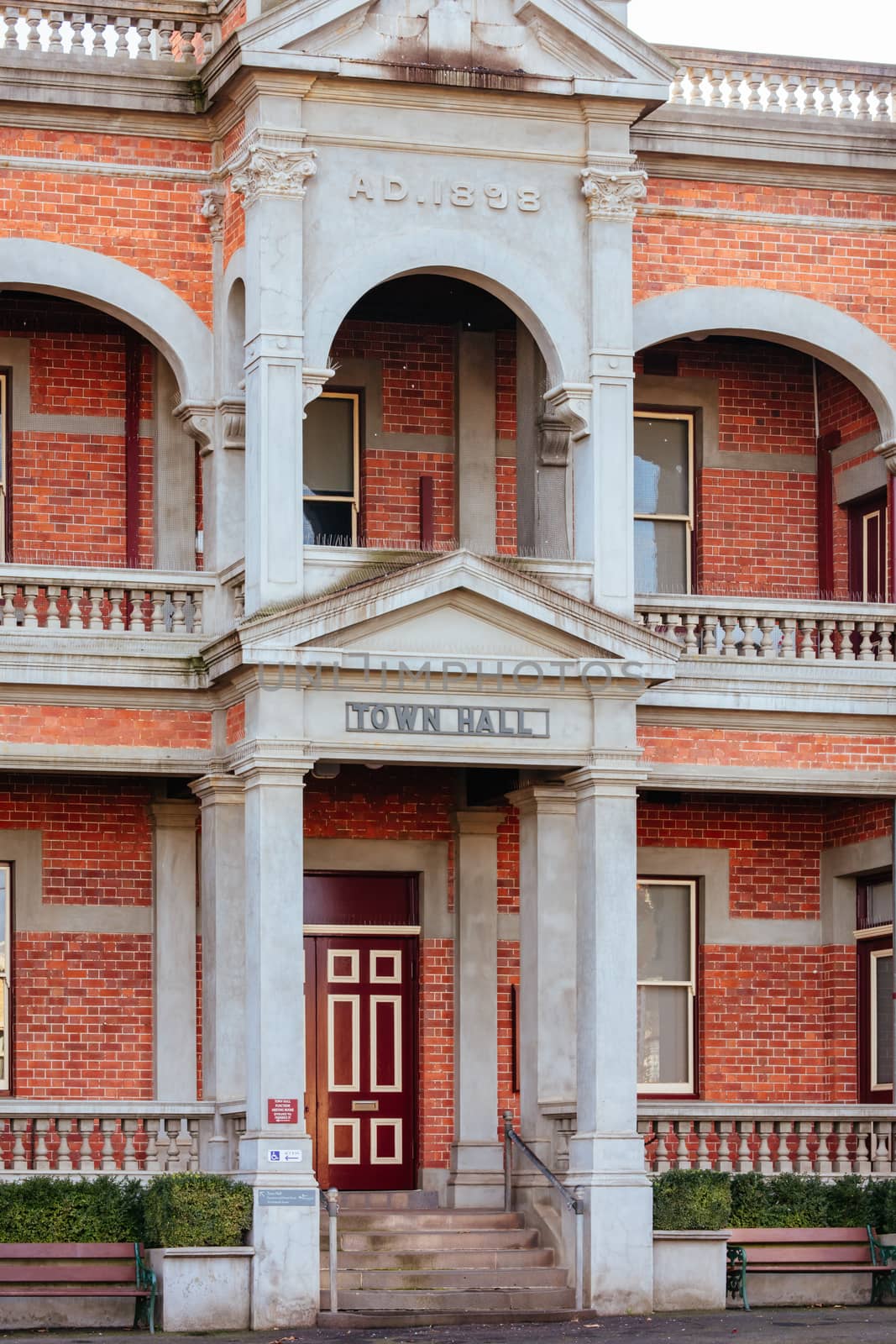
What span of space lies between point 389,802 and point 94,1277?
5372mm

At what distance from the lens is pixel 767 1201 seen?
21719 millimetres

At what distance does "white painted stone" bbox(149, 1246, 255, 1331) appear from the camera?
775 inches

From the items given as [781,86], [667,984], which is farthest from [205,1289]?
[781,86]

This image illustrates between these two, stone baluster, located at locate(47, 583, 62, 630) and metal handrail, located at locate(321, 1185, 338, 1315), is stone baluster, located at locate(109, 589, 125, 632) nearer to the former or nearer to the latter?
stone baluster, located at locate(47, 583, 62, 630)

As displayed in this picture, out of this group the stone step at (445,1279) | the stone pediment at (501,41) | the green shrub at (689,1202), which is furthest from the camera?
the stone pediment at (501,41)

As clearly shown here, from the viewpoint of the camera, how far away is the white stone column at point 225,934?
21.7 metres

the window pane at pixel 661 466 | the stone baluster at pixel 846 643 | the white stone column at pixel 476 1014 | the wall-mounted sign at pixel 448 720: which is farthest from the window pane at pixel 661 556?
the wall-mounted sign at pixel 448 720

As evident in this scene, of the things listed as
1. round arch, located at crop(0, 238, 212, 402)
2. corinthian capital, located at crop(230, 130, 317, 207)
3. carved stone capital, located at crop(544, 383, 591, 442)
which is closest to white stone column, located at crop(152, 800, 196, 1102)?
round arch, located at crop(0, 238, 212, 402)

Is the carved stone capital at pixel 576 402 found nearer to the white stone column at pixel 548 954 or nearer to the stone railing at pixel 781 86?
the white stone column at pixel 548 954

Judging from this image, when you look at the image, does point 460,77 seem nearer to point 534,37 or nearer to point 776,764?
point 534,37

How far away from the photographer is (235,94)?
2164cm

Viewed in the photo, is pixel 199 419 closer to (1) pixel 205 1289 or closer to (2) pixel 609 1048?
(2) pixel 609 1048

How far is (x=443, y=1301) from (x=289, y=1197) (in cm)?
138

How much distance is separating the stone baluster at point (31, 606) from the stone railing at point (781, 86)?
6.84 meters
